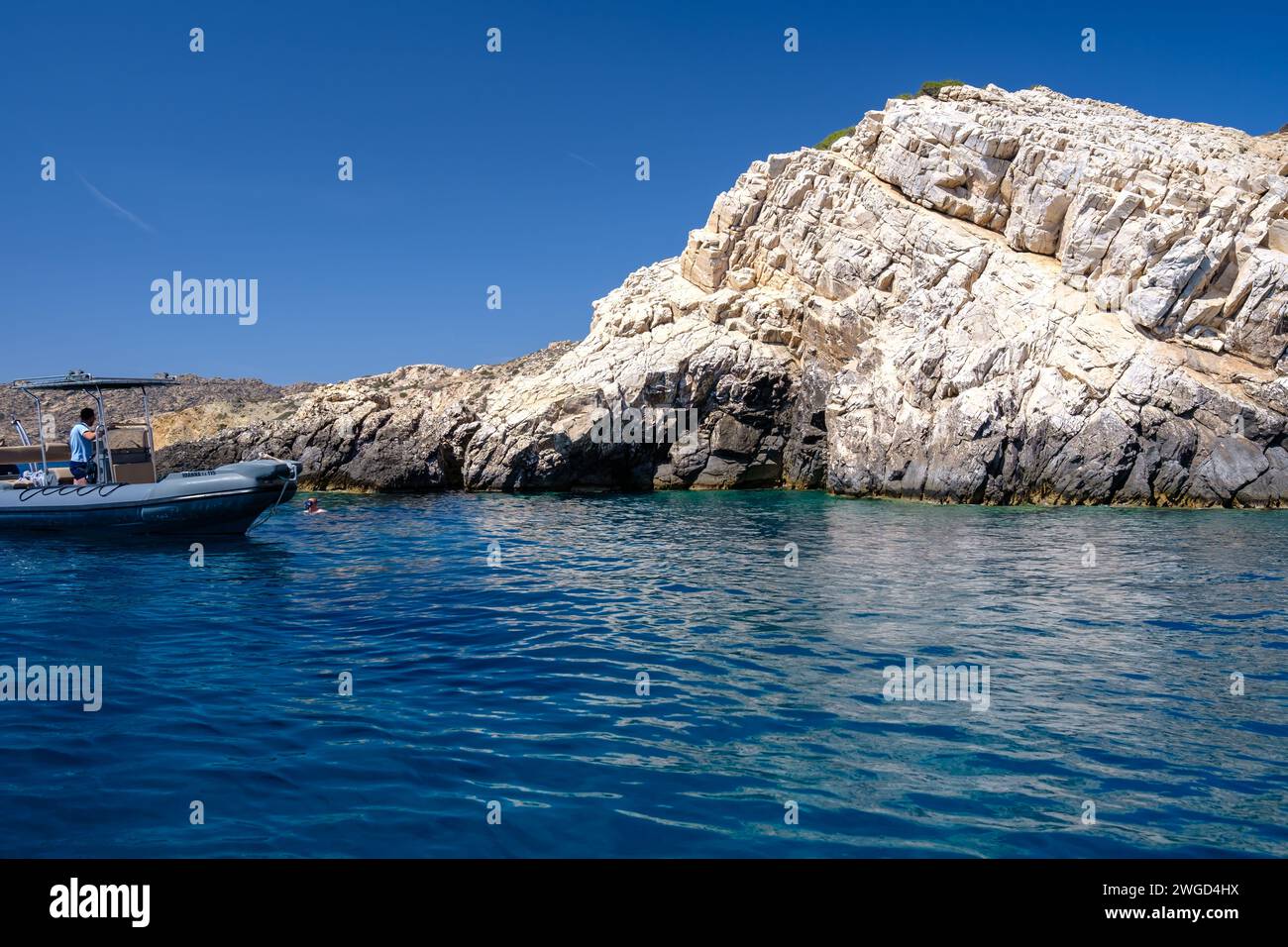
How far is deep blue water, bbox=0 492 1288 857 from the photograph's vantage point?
6.20 m

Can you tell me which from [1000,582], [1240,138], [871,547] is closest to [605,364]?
[871,547]

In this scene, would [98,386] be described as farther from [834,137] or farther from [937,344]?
[834,137]

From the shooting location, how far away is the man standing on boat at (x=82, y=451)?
75.8ft

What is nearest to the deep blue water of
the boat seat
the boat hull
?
the boat hull
